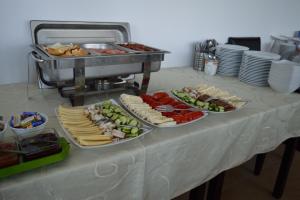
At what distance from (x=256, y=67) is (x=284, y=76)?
0.15 meters

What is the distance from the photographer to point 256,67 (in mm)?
1258

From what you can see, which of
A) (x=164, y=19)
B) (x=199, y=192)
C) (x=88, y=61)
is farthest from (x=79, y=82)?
(x=164, y=19)

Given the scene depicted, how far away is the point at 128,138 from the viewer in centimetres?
64

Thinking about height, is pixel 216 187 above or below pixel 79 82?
below

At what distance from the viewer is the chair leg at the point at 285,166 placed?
4.18 ft

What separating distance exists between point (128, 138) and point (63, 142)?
0.52 feet

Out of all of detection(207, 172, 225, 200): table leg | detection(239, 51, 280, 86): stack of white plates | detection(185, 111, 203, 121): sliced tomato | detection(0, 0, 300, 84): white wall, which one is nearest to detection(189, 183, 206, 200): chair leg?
detection(207, 172, 225, 200): table leg

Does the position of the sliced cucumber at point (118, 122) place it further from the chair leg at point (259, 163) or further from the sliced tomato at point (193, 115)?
the chair leg at point (259, 163)

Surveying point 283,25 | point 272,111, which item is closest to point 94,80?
point 272,111

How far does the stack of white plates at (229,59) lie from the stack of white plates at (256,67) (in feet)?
0.27

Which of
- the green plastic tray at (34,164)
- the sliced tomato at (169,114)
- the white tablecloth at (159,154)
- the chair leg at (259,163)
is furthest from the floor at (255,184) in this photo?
the green plastic tray at (34,164)

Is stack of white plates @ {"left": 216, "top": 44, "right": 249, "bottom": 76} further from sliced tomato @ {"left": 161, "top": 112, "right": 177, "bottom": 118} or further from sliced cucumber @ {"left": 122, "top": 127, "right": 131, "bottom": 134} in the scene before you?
sliced cucumber @ {"left": 122, "top": 127, "right": 131, "bottom": 134}

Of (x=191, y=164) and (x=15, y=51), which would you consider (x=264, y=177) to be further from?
(x=15, y=51)

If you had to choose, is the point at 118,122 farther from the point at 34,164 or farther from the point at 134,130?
the point at 34,164
